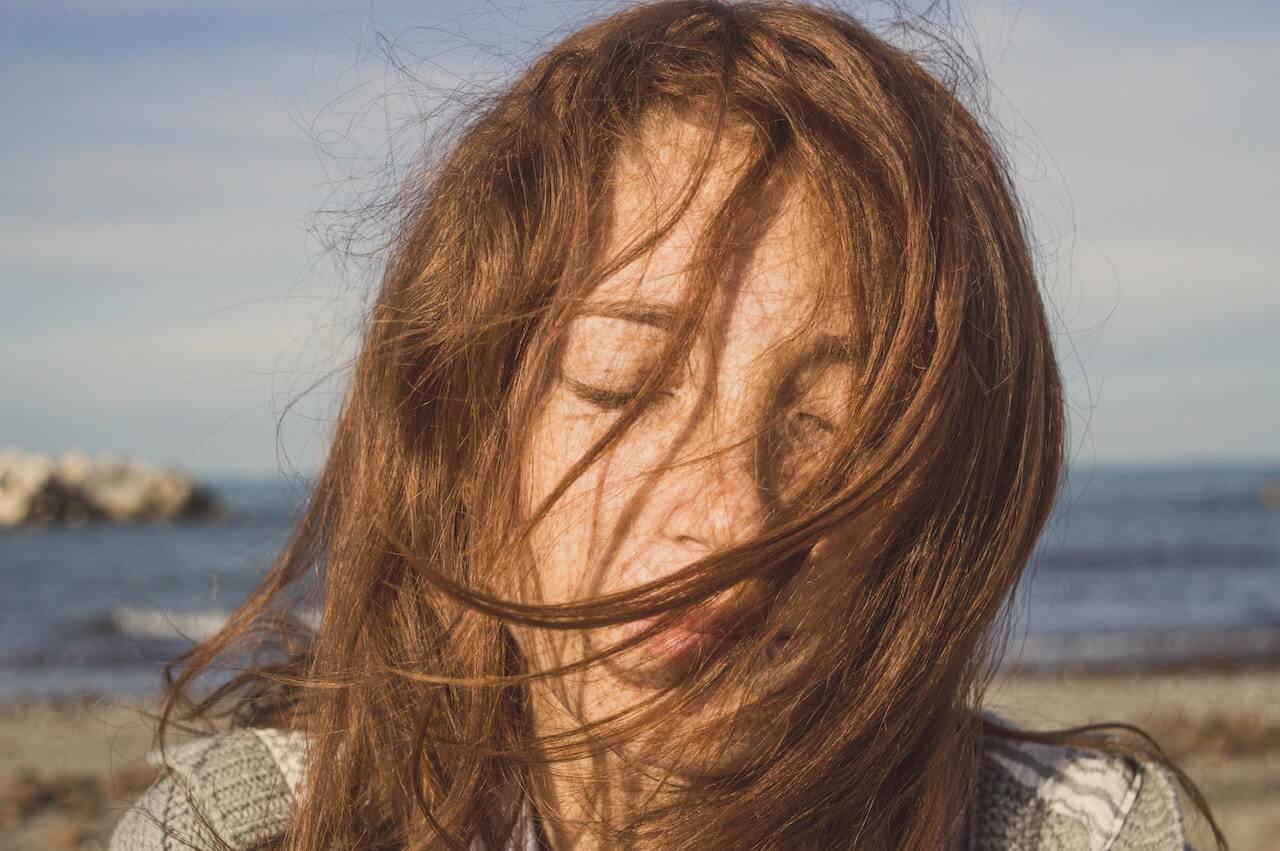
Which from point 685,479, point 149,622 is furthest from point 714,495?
point 149,622

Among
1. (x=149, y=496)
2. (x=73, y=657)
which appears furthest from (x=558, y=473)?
(x=149, y=496)

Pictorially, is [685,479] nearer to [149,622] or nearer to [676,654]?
[676,654]

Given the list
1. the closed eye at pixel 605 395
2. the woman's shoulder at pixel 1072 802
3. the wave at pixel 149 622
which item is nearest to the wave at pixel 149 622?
the wave at pixel 149 622

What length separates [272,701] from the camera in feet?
6.68

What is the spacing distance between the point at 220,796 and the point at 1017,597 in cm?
135

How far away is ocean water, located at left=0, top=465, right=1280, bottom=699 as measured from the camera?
36.2 feet

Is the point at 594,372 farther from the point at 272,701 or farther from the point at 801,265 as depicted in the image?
the point at 272,701

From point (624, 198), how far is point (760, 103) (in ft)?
0.76

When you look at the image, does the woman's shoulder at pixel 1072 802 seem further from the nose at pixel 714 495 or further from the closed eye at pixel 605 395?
the closed eye at pixel 605 395

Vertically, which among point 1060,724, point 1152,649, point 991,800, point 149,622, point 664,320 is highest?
point 664,320

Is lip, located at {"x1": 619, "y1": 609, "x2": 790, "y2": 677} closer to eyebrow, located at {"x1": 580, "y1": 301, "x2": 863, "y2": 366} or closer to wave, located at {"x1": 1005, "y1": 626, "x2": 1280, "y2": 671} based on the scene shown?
eyebrow, located at {"x1": 580, "y1": 301, "x2": 863, "y2": 366}

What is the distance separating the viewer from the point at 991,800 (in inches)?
77.2

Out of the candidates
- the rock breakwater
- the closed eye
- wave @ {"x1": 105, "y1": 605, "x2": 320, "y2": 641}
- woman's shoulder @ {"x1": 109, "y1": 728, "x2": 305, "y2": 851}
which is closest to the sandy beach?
woman's shoulder @ {"x1": 109, "y1": 728, "x2": 305, "y2": 851}

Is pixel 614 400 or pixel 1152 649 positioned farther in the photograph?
pixel 1152 649
